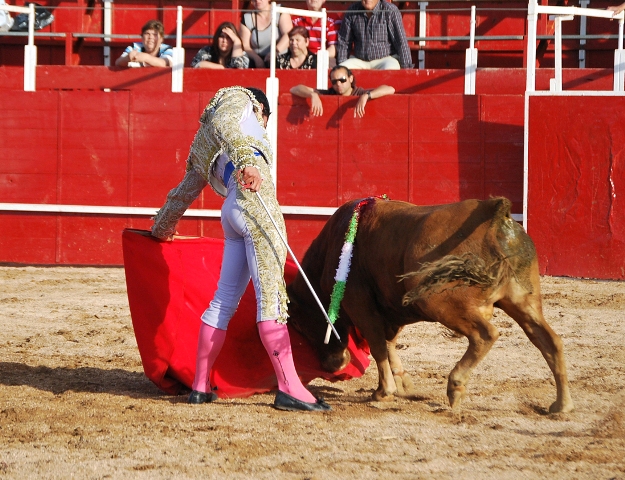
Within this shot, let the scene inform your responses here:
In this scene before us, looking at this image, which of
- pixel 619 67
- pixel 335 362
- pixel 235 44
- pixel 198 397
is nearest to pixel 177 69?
pixel 235 44

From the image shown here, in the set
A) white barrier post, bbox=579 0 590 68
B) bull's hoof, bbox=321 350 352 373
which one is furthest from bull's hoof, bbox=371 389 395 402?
white barrier post, bbox=579 0 590 68

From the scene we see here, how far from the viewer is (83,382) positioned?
399 centimetres

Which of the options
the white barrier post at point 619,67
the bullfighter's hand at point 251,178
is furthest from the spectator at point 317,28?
the bullfighter's hand at point 251,178

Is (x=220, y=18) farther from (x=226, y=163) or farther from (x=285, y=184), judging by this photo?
(x=226, y=163)

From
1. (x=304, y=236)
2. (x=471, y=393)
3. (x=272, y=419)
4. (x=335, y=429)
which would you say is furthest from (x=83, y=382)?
(x=304, y=236)

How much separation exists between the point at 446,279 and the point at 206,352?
39.6 inches

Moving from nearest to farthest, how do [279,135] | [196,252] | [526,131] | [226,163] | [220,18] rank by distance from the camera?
[226,163] < [196,252] < [526,131] < [279,135] < [220,18]

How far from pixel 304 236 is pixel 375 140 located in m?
1.10

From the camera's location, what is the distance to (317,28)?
900cm

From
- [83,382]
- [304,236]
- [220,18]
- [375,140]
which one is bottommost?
[83,382]

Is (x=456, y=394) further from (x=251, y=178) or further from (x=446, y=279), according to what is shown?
(x=251, y=178)

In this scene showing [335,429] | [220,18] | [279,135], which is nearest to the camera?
[335,429]

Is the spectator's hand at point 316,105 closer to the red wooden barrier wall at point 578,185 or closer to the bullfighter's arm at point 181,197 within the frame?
the red wooden barrier wall at point 578,185

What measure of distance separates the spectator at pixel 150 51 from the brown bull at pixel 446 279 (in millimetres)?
5594
